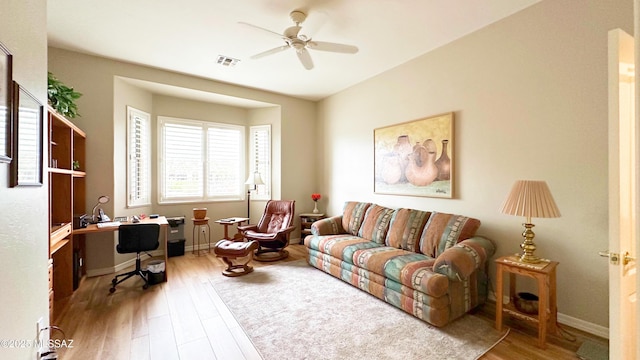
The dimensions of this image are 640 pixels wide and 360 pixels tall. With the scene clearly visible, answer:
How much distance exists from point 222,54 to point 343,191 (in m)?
3.07

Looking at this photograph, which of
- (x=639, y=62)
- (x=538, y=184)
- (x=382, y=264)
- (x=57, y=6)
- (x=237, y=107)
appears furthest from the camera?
(x=237, y=107)

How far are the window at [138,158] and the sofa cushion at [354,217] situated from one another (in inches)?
137

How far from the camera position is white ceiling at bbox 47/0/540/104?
262 cm

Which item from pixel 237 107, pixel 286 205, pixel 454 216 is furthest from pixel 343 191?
pixel 237 107

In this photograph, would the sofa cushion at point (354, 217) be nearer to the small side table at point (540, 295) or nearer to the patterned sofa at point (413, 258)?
the patterned sofa at point (413, 258)

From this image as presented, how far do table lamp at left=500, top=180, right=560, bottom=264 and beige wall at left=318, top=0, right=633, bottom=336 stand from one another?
15.7 inches

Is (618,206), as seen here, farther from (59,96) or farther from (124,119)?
(124,119)

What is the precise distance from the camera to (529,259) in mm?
2307

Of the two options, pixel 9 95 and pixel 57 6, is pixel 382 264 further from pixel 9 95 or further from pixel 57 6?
pixel 57 6

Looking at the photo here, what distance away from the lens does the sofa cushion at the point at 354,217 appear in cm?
415

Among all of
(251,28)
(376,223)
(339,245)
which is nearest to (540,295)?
(376,223)

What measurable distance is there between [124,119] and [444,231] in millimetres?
4823

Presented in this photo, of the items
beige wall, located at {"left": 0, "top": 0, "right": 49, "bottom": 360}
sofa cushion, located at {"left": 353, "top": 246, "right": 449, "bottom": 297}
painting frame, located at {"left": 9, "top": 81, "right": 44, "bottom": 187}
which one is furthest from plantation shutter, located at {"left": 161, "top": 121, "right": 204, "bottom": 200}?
sofa cushion, located at {"left": 353, "top": 246, "right": 449, "bottom": 297}

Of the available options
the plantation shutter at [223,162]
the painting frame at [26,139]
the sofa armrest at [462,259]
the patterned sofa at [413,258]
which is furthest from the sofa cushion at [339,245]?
the painting frame at [26,139]
